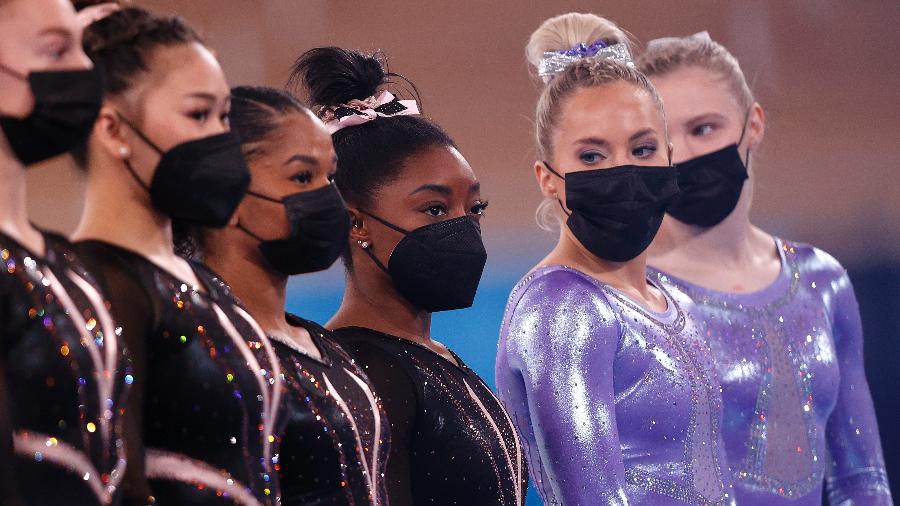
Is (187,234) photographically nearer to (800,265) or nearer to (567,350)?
(567,350)

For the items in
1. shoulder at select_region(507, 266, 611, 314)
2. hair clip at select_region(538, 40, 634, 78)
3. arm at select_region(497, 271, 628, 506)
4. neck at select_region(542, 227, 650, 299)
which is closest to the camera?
arm at select_region(497, 271, 628, 506)

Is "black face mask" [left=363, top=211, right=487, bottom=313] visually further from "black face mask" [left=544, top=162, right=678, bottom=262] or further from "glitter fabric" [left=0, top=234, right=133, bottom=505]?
"glitter fabric" [left=0, top=234, right=133, bottom=505]

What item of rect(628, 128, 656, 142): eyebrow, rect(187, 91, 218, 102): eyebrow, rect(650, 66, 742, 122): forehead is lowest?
rect(650, 66, 742, 122): forehead

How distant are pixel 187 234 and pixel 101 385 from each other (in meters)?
0.54

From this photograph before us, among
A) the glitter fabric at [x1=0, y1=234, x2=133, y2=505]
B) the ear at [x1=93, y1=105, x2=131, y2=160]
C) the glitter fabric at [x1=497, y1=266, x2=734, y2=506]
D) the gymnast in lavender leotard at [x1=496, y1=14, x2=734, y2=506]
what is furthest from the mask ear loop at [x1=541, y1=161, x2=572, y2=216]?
the glitter fabric at [x1=0, y1=234, x2=133, y2=505]

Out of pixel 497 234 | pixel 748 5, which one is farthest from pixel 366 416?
pixel 748 5

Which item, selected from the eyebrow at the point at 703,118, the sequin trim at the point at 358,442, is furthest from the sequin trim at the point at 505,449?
the eyebrow at the point at 703,118

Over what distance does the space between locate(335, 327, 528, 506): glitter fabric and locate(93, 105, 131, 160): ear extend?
58 centimetres

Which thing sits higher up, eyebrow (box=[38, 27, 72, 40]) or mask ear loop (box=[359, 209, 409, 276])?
eyebrow (box=[38, 27, 72, 40])

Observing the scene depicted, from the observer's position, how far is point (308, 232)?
198 cm

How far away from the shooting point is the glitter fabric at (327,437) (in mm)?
1896

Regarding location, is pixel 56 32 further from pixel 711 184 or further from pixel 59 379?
pixel 711 184

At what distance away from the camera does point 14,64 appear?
1.51 m

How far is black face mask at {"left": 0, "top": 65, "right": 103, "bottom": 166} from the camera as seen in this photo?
1500mm
